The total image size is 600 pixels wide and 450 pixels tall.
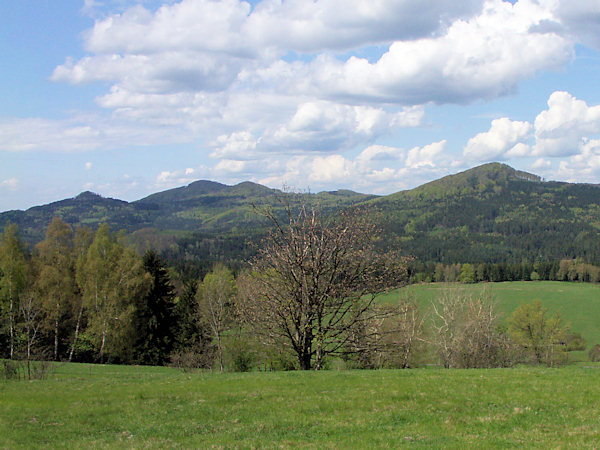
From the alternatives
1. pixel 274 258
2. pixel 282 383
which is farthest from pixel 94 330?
pixel 282 383

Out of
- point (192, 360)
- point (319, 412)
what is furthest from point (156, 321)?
point (319, 412)

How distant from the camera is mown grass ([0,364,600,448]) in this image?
38.0 feet

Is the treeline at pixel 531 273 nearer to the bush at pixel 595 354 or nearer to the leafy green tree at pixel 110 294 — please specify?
the bush at pixel 595 354

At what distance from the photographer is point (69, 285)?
58062 millimetres

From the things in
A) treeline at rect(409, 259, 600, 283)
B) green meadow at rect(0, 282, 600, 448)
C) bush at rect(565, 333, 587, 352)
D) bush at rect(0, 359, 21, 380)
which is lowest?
bush at rect(565, 333, 587, 352)

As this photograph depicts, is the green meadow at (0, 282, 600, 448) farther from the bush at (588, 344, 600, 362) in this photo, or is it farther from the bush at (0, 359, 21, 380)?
the bush at (588, 344, 600, 362)

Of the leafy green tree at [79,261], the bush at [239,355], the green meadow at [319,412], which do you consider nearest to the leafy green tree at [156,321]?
the leafy green tree at [79,261]

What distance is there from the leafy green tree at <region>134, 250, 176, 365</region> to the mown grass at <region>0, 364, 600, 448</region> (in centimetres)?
3906

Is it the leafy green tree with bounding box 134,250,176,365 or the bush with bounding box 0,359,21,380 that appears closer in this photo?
the bush with bounding box 0,359,21,380

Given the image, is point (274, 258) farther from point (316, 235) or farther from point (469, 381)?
point (469, 381)

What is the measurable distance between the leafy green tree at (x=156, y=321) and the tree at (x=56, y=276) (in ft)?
29.9

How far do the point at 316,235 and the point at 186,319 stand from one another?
4104 centimetres

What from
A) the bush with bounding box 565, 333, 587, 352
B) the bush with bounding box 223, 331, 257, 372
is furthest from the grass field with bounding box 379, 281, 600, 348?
the bush with bounding box 223, 331, 257, 372

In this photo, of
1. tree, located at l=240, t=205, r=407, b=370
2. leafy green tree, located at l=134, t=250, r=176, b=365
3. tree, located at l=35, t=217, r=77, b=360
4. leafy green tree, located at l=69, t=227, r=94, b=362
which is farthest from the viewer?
leafy green tree, located at l=134, t=250, r=176, b=365
